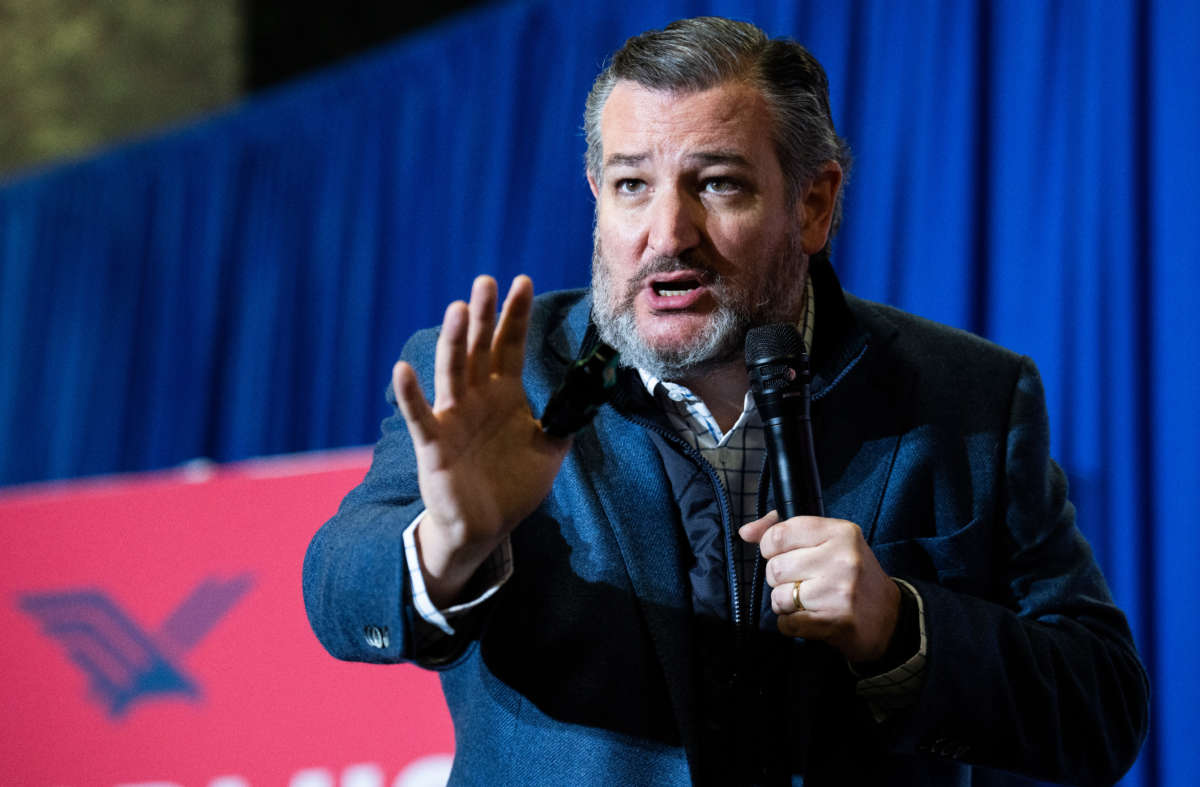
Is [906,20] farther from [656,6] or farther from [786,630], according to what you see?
[786,630]

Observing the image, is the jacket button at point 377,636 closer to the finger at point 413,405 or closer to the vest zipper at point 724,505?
the finger at point 413,405

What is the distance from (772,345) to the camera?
1098 millimetres

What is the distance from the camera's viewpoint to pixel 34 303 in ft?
19.7

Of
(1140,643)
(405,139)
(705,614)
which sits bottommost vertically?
(1140,643)

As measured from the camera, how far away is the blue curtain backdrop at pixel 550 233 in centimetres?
241

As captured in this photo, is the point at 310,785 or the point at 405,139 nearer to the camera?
the point at 310,785

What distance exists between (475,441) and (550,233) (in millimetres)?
2901

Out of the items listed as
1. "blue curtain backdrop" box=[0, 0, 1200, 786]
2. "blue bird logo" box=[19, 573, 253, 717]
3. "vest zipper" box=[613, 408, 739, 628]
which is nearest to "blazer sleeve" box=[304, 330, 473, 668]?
"vest zipper" box=[613, 408, 739, 628]

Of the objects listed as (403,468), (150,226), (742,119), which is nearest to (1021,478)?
(742,119)

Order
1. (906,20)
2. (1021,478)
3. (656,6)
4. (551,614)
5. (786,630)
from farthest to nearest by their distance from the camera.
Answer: (656,6) → (906,20) → (1021,478) → (551,614) → (786,630)

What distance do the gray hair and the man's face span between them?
2 centimetres

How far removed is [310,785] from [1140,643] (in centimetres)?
178

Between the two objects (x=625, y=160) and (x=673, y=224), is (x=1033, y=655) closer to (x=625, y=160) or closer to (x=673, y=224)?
(x=673, y=224)

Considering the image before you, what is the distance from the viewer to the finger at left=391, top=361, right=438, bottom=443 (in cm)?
99
